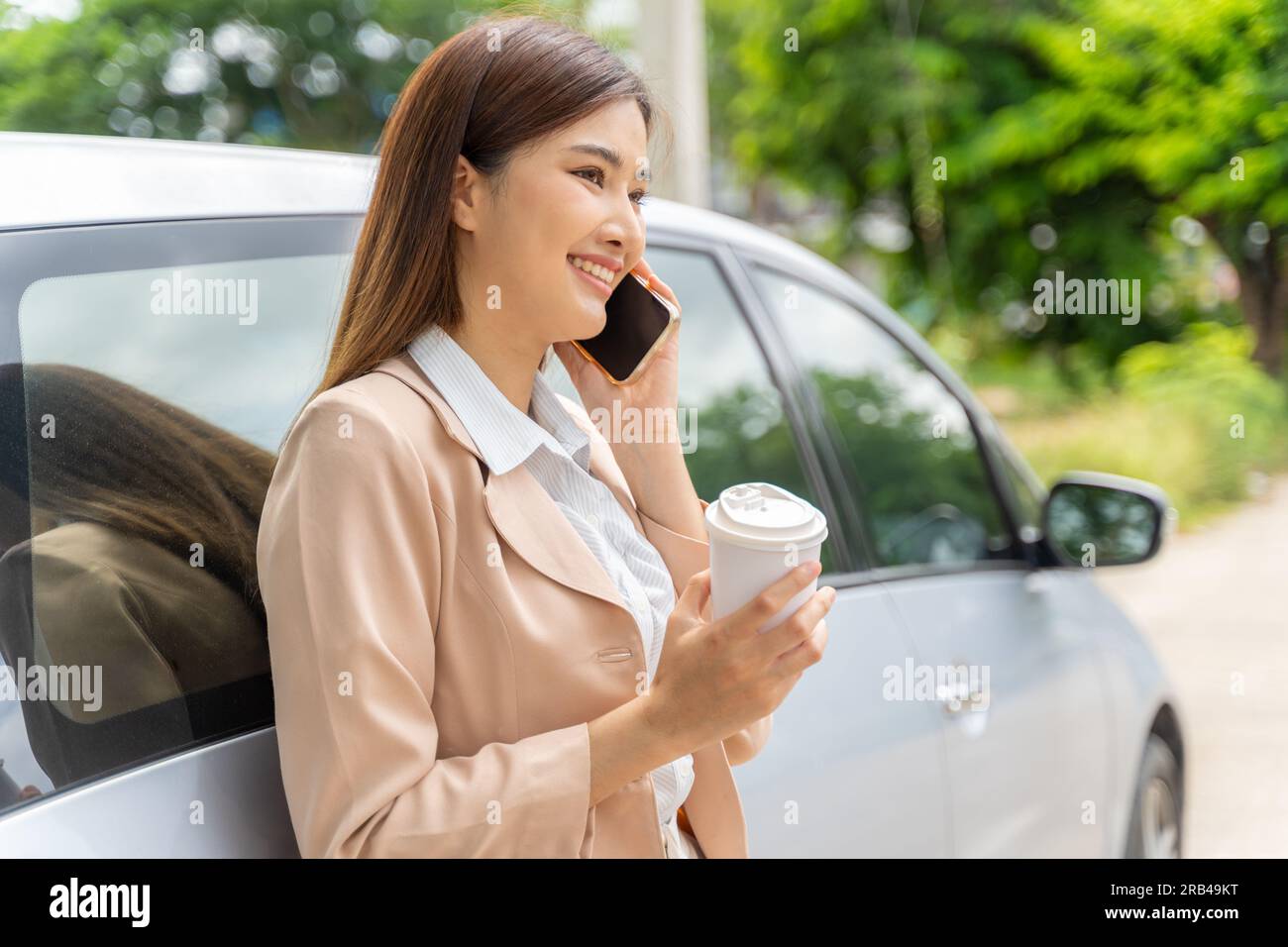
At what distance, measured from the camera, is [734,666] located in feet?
4.29

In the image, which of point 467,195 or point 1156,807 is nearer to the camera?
point 467,195

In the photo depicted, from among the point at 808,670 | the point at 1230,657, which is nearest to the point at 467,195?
the point at 808,670

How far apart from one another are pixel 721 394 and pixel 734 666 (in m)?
1.50

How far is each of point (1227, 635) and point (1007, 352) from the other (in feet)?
16.2

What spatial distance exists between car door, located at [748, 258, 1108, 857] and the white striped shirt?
794 mm

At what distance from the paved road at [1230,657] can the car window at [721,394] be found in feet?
4.03

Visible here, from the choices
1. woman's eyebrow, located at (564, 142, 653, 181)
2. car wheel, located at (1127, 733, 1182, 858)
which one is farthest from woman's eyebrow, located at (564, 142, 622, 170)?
car wheel, located at (1127, 733, 1182, 858)

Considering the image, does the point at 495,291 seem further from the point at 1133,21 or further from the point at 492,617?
the point at 1133,21

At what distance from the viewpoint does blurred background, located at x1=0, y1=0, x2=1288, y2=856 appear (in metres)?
6.05

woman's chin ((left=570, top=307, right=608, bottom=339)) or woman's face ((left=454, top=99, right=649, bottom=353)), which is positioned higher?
woman's face ((left=454, top=99, right=649, bottom=353))

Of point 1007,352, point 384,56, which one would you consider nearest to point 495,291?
point 384,56

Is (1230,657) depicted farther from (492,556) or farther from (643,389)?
(492,556)

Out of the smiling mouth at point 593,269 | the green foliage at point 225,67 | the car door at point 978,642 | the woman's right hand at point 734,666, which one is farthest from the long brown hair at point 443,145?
the green foliage at point 225,67

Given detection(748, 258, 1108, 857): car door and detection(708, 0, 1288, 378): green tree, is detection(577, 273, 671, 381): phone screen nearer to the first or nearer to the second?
detection(748, 258, 1108, 857): car door
